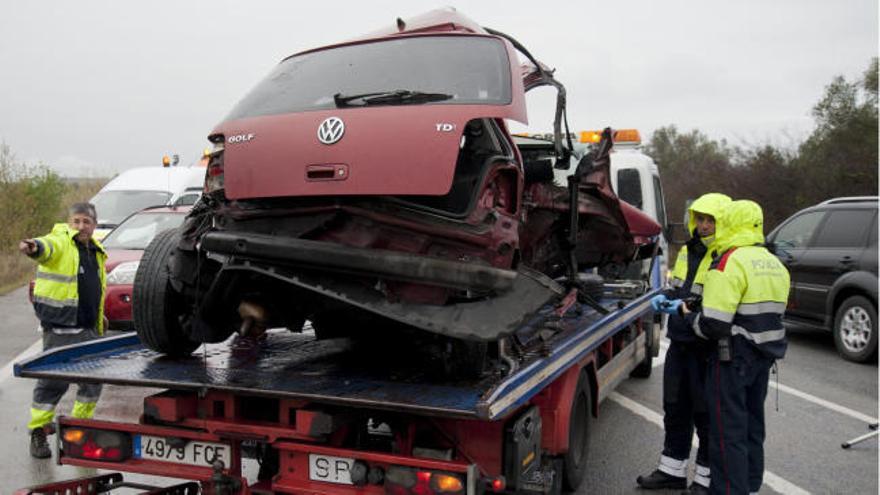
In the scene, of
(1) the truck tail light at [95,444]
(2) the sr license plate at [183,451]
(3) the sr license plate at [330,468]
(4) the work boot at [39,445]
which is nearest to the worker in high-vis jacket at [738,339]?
(3) the sr license plate at [330,468]

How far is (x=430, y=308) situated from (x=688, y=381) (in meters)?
2.45

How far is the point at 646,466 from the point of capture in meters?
5.36

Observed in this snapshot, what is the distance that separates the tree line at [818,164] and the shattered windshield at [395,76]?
56.6 feet

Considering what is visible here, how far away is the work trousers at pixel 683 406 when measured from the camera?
16.0 ft

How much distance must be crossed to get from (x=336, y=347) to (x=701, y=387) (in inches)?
90.9

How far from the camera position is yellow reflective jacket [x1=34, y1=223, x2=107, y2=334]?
5.27m

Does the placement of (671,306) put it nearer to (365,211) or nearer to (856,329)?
(365,211)

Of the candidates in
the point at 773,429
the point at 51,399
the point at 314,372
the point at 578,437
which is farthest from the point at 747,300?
the point at 51,399

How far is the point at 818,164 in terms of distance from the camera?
65.3ft

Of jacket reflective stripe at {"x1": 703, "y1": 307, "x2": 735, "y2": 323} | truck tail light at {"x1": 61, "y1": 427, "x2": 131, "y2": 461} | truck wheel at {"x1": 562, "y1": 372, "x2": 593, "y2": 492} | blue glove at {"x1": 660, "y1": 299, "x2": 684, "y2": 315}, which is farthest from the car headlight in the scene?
jacket reflective stripe at {"x1": 703, "y1": 307, "x2": 735, "y2": 323}

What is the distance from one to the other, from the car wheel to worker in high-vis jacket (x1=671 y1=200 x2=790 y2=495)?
509cm

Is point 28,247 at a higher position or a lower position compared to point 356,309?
higher

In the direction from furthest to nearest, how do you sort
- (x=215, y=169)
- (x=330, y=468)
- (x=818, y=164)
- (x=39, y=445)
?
1. (x=818, y=164)
2. (x=39, y=445)
3. (x=215, y=169)
4. (x=330, y=468)

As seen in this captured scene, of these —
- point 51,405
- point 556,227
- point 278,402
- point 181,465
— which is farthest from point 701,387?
point 51,405
